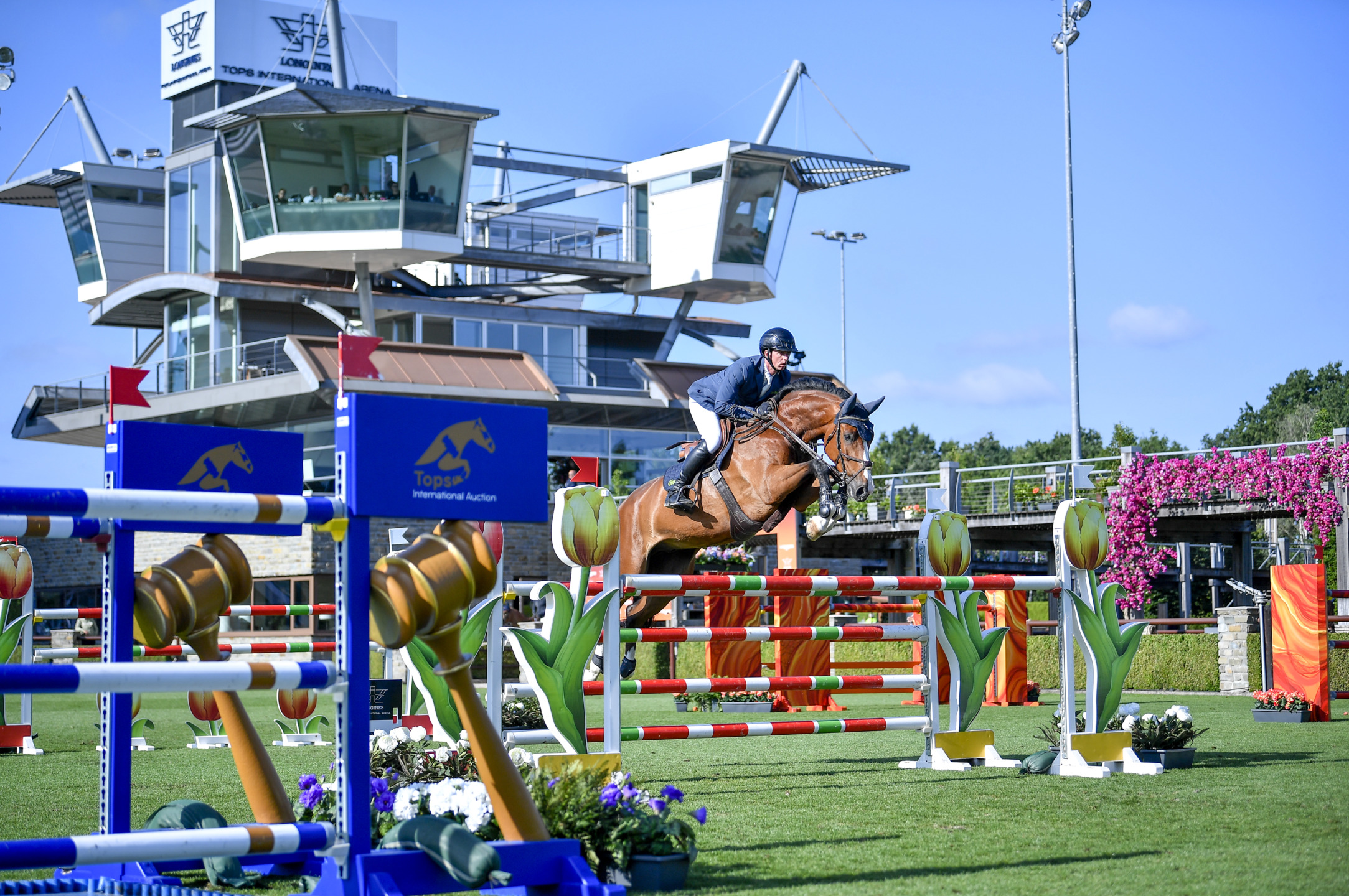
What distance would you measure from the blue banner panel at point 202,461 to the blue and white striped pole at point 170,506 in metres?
0.47

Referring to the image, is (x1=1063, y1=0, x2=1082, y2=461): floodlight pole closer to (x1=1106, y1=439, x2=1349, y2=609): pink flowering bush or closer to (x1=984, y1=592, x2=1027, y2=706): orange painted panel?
(x1=1106, y1=439, x2=1349, y2=609): pink flowering bush

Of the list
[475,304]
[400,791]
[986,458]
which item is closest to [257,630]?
[475,304]

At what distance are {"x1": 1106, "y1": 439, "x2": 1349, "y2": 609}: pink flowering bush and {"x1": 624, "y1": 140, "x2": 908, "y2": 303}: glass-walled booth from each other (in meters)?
14.1

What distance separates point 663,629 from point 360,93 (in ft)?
83.1

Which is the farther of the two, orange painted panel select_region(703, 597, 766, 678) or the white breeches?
orange painted panel select_region(703, 597, 766, 678)

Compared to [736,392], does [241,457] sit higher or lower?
lower

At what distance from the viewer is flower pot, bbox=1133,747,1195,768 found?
7.71 metres

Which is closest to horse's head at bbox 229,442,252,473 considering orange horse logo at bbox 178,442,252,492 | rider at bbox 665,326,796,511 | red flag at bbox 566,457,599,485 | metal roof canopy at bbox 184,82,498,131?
orange horse logo at bbox 178,442,252,492

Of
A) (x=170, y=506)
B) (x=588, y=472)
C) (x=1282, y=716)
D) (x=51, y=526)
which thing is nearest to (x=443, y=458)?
(x=170, y=506)

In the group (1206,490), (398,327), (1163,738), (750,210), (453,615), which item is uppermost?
(750,210)

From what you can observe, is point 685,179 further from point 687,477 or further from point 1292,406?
point 1292,406

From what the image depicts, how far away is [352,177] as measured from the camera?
3191 centimetres

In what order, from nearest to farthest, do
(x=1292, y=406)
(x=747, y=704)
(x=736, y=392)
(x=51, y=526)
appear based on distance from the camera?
(x=51, y=526)
(x=736, y=392)
(x=747, y=704)
(x=1292, y=406)

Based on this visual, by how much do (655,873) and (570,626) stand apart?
191 centimetres
